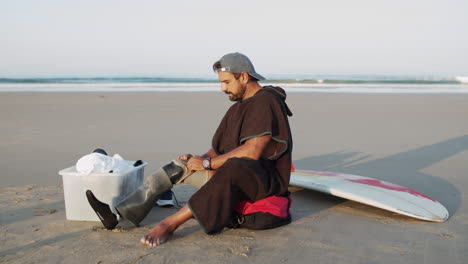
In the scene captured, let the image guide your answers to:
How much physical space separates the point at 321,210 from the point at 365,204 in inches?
17.2

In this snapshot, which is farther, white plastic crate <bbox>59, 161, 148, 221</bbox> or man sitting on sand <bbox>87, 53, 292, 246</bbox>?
white plastic crate <bbox>59, 161, 148, 221</bbox>

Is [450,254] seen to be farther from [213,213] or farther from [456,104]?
[456,104]

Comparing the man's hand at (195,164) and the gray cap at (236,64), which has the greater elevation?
the gray cap at (236,64)

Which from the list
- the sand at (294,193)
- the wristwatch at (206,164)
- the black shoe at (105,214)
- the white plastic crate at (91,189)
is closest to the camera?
the sand at (294,193)

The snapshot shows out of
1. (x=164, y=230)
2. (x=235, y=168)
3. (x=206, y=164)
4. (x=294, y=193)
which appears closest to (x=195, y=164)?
(x=206, y=164)

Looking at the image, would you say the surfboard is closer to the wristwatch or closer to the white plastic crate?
the wristwatch

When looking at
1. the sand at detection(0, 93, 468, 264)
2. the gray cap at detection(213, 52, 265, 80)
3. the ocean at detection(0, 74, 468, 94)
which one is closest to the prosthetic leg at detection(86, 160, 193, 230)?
the sand at detection(0, 93, 468, 264)

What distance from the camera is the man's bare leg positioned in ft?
10.2

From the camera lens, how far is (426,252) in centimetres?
307

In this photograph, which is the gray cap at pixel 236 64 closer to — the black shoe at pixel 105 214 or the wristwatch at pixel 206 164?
the wristwatch at pixel 206 164

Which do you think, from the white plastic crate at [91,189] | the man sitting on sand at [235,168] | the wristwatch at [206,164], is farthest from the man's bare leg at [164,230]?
the white plastic crate at [91,189]

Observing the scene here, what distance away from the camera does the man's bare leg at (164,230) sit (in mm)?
3107

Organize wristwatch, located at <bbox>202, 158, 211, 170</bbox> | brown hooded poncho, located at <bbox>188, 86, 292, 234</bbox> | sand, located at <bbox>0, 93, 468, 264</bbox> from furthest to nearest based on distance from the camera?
wristwatch, located at <bbox>202, 158, 211, 170</bbox> < brown hooded poncho, located at <bbox>188, 86, 292, 234</bbox> < sand, located at <bbox>0, 93, 468, 264</bbox>

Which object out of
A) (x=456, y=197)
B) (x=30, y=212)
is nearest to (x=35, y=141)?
(x=30, y=212)
